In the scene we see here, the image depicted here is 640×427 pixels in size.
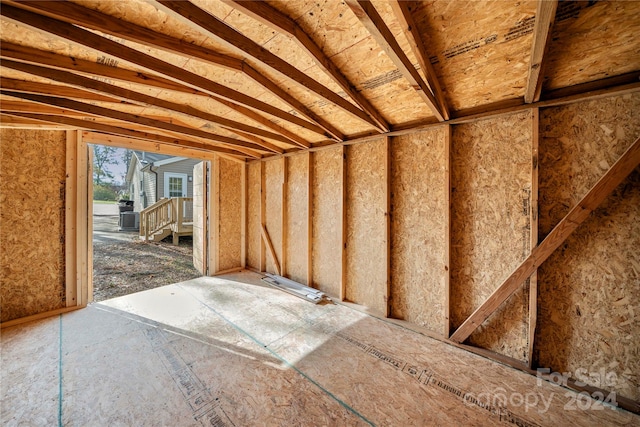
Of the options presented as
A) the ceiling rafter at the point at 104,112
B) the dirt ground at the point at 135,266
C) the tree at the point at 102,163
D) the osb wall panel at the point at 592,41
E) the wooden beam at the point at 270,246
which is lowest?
the dirt ground at the point at 135,266

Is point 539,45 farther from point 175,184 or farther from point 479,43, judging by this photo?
point 175,184

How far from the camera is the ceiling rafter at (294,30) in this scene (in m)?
1.21

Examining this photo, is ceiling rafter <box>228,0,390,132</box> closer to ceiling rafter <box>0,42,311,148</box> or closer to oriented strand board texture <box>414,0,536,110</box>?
oriented strand board texture <box>414,0,536,110</box>

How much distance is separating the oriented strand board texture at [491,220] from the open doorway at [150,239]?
476 centimetres

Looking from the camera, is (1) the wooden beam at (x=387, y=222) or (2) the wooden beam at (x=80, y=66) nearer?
(2) the wooden beam at (x=80, y=66)

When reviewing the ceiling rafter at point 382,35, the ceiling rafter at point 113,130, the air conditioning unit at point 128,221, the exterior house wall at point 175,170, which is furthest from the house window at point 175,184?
the ceiling rafter at point 382,35

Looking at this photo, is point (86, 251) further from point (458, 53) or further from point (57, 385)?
point (458, 53)

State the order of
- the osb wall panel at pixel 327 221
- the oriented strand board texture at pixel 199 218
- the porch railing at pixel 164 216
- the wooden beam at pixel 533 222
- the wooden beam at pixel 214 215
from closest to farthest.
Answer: the wooden beam at pixel 533 222, the osb wall panel at pixel 327 221, the wooden beam at pixel 214 215, the oriented strand board texture at pixel 199 218, the porch railing at pixel 164 216

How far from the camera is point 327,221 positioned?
3.71 m

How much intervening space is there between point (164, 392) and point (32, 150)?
3.44 meters

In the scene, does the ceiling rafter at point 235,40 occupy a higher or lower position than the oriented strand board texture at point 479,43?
lower

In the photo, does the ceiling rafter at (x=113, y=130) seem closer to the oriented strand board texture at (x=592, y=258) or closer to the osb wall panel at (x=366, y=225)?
the osb wall panel at (x=366, y=225)

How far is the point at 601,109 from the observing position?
6.05ft

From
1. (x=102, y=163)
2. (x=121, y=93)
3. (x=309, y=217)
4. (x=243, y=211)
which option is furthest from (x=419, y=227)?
(x=102, y=163)
